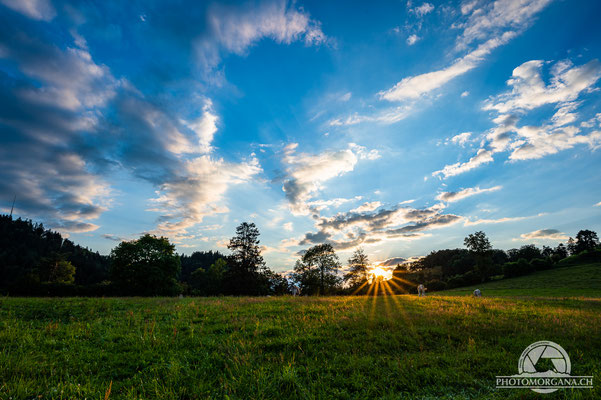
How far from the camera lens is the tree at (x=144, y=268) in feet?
160

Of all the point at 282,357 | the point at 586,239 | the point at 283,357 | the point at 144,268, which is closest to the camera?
the point at 282,357

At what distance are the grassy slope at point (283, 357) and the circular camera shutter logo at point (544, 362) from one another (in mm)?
232

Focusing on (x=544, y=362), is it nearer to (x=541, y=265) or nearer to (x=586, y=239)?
(x=541, y=265)

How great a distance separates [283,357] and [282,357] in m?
0.36

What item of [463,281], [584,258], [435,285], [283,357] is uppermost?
[584,258]

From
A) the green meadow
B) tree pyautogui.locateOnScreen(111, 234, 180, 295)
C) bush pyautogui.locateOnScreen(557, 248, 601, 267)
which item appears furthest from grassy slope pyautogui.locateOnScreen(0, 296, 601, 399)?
bush pyautogui.locateOnScreen(557, 248, 601, 267)

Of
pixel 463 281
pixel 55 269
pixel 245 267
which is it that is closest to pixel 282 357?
pixel 245 267

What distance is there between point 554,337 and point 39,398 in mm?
14155

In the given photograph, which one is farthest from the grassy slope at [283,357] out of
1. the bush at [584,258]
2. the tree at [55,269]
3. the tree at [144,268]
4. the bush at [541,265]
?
the bush at [584,258]

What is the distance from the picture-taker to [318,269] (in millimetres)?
71688

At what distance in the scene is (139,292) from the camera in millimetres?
48156

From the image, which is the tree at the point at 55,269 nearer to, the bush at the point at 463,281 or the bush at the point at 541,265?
the bush at the point at 463,281

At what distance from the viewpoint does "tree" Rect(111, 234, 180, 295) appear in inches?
1925

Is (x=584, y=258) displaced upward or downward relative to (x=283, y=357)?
upward
